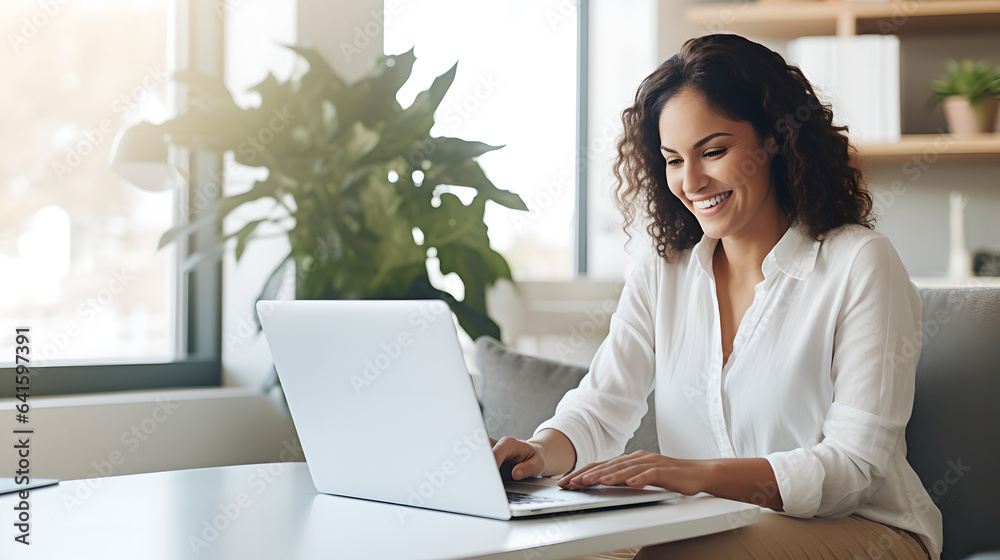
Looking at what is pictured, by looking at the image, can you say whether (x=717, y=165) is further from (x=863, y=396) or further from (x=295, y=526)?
(x=295, y=526)

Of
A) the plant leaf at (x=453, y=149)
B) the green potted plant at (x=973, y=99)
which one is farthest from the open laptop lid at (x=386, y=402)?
the green potted plant at (x=973, y=99)

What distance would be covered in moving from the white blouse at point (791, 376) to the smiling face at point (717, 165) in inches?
3.6

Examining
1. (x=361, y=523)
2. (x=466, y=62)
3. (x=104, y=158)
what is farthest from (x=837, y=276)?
(x=466, y=62)

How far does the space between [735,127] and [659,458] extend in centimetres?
60

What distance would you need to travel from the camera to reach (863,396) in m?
1.17

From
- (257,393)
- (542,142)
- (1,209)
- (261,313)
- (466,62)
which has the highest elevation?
(466,62)

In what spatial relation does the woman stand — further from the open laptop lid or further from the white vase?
the white vase

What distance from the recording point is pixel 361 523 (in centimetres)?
89

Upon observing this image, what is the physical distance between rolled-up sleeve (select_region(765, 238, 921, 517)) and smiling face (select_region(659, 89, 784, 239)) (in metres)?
0.20

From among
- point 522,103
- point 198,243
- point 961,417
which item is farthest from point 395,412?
point 522,103

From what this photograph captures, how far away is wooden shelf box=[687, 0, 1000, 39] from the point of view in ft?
8.44

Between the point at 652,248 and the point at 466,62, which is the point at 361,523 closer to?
the point at 652,248

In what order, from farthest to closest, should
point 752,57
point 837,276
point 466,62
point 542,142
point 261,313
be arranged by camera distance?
point 542,142 < point 466,62 < point 752,57 < point 837,276 < point 261,313

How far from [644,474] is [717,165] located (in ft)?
1.91
